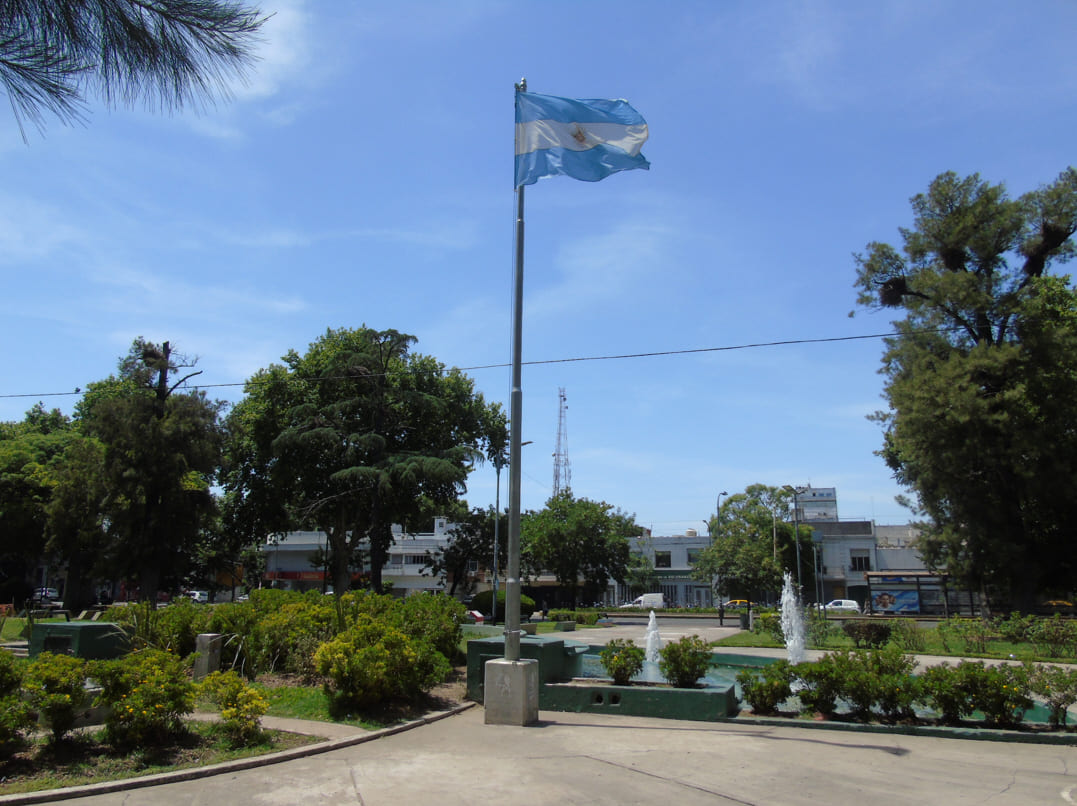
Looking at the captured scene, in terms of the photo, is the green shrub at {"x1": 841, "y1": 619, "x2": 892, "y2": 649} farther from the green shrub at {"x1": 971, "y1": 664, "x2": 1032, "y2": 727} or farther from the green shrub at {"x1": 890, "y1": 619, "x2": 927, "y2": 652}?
the green shrub at {"x1": 971, "y1": 664, "x2": 1032, "y2": 727}

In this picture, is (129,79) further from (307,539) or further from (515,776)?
(307,539)

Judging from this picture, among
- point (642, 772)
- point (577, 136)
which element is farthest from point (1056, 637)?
point (577, 136)

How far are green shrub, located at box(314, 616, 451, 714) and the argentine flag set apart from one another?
7290mm

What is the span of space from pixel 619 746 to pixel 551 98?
9680 mm

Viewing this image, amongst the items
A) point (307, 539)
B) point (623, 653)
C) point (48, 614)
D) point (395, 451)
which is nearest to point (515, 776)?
point (623, 653)

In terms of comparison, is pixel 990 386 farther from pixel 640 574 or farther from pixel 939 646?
pixel 640 574

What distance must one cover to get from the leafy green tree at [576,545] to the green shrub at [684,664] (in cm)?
4453

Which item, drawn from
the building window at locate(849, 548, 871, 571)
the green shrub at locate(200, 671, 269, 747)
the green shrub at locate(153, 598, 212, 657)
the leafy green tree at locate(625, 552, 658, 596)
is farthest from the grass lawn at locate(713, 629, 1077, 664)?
the building window at locate(849, 548, 871, 571)

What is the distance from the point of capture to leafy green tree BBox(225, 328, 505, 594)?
3512 centimetres

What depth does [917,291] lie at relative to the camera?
36.7m

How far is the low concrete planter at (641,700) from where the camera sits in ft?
35.7

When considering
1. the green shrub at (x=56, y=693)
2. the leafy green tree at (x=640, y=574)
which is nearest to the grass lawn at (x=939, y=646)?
the green shrub at (x=56, y=693)

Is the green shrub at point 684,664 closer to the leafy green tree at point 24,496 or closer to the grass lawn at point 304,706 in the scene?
the grass lawn at point 304,706

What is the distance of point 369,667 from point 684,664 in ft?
16.0
